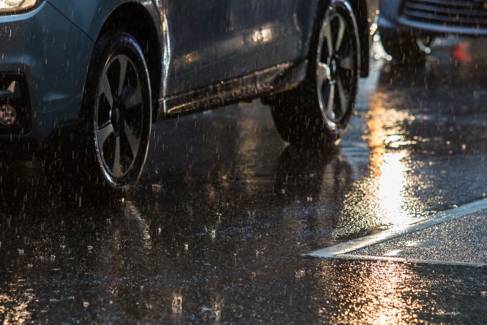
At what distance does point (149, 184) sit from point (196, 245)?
5.93 ft

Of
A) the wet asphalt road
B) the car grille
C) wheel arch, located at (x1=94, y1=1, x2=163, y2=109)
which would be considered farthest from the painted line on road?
the car grille

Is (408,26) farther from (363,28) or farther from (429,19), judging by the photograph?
(363,28)

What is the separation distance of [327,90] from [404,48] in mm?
6095

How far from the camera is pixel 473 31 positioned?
47.2 feet

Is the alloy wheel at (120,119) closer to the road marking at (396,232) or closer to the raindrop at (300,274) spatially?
the road marking at (396,232)

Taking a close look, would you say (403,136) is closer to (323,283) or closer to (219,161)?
(219,161)

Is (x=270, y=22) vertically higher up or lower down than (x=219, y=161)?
higher up

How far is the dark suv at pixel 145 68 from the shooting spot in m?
6.89

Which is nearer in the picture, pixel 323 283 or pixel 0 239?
pixel 323 283

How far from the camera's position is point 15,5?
22.5ft

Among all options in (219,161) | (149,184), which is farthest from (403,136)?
(149,184)

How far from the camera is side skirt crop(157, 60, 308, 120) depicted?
8.04 metres

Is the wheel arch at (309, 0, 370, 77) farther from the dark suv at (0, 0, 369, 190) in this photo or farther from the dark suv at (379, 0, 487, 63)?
the dark suv at (379, 0, 487, 63)

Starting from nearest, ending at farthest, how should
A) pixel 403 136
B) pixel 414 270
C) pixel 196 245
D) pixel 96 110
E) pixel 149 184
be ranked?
pixel 414 270 → pixel 196 245 → pixel 96 110 → pixel 149 184 → pixel 403 136
